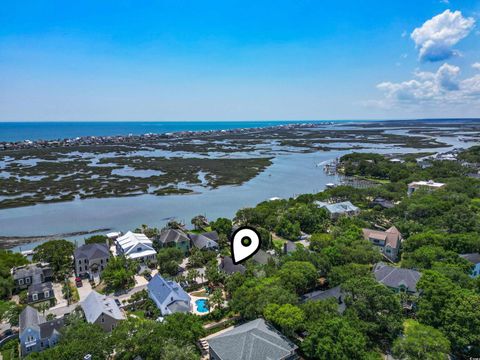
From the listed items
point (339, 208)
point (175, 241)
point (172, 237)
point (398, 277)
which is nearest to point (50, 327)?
point (175, 241)

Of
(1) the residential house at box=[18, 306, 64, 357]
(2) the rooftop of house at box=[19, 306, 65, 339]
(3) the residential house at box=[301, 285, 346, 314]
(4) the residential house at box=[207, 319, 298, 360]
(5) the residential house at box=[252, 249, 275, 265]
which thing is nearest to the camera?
(4) the residential house at box=[207, 319, 298, 360]

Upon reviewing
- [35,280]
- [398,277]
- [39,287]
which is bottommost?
[35,280]

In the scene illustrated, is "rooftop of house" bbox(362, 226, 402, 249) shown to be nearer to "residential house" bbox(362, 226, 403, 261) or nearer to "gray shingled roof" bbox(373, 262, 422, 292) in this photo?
"residential house" bbox(362, 226, 403, 261)

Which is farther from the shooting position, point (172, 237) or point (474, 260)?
point (172, 237)

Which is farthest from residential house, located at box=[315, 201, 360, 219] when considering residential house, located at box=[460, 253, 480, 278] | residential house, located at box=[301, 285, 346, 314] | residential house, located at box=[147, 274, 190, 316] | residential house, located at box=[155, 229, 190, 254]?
residential house, located at box=[147, 274, 190, 316]

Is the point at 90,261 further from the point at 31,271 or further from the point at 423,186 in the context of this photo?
the point at 423,186

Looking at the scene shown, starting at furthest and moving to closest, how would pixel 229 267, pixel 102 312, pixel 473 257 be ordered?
pixel 229 267 < pixel 473 257 < pixel 102 312

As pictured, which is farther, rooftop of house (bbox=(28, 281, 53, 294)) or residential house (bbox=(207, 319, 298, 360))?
rooftop of house (bbox=(28, 281, 53, 294))

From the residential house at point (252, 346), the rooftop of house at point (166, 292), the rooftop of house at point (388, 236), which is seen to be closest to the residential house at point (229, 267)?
the rooftop of house at point (166, 292)
